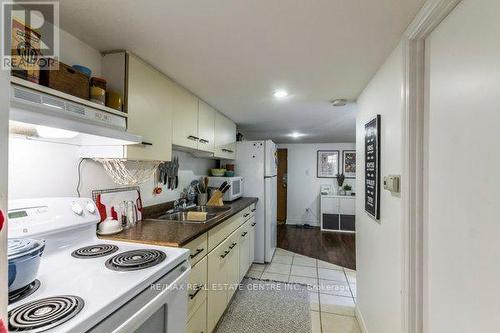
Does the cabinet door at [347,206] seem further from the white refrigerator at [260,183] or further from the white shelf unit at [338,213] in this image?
the white refrigerator at [260,183]

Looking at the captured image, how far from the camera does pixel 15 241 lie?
87 cm

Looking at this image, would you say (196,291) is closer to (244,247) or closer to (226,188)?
(244,247)

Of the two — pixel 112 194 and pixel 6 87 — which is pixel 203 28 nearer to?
pixel 6 87

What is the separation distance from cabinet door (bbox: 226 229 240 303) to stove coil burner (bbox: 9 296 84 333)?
1.48 metres

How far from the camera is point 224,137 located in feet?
9.82

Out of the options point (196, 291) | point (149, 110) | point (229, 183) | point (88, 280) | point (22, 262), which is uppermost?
point (149, 110)

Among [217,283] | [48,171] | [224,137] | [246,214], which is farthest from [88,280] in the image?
[224,137]

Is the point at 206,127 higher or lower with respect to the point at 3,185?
higher

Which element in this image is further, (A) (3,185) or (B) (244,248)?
(B) (244,248)

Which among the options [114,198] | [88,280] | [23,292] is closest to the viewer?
[23,292]

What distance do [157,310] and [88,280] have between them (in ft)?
0.97

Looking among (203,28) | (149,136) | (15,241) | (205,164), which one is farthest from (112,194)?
(205,164)

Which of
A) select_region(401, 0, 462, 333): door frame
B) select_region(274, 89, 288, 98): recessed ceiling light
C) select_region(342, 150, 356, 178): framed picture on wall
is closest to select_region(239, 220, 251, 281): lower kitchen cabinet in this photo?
select_region(274, 89, 288, 98): recessed ceiling light

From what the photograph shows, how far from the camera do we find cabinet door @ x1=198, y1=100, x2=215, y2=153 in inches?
90.6
